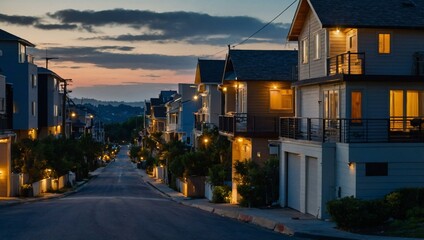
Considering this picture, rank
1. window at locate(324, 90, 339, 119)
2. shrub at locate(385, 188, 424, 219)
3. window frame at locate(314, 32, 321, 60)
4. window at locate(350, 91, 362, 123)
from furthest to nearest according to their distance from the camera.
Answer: window frame at locate(314, 32, 321, 60), window at locate(324, 90, 339, 119), window at locate(350, 91, 362, 123), shrub at locate(385, 188, 424, 219)

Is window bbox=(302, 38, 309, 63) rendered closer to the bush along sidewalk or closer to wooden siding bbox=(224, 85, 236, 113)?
the bush along sidewalk

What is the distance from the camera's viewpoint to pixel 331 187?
27047 mm

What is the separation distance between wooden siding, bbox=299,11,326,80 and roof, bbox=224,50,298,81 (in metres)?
6.38

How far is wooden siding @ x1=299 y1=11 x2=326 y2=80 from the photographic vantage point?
3073 centimetres

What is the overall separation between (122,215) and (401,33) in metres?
14.5

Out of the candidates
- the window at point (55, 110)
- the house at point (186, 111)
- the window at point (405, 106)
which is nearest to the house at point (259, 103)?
the window at point (405, 106)

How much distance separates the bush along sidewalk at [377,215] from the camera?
22.3m

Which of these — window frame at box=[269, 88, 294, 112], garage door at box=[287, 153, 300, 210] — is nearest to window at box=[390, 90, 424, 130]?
garage door at box=[287, 153, 300, 210]

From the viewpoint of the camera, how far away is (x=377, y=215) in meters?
23.1

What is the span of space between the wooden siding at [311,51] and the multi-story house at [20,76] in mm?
35195

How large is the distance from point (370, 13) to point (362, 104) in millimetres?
4222

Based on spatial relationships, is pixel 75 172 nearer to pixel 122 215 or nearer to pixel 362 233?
pixel 122 215

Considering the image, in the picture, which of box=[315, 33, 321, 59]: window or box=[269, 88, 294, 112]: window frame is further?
box=[269, 88, 294, 112]: window frame

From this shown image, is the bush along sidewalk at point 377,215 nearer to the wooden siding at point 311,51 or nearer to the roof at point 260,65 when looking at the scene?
the wooden siding at point 311,51
